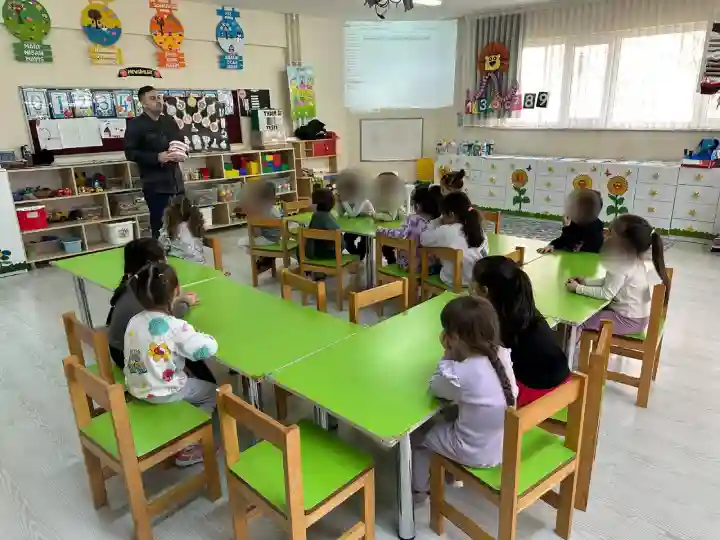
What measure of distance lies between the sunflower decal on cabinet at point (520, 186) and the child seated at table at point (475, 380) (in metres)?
5.93

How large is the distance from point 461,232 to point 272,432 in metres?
2.14

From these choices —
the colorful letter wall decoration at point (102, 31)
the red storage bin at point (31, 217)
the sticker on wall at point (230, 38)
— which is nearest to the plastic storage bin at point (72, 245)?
the red storage bin at point (31, 217)

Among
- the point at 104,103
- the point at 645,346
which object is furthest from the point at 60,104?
the point at 645,346

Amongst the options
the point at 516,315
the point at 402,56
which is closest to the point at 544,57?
the point at 402,56

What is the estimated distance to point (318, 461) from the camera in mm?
1646

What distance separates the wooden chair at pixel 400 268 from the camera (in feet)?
11.1

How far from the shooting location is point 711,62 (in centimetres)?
582

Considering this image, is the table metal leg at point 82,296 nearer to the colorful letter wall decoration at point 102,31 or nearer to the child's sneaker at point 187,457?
the child's sneaker at point 187,457

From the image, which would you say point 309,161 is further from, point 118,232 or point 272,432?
point 272,432

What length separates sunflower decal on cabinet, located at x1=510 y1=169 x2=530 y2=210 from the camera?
7.12m

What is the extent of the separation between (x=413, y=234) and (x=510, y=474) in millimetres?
2249

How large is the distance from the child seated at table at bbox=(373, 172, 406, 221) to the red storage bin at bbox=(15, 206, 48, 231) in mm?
3446

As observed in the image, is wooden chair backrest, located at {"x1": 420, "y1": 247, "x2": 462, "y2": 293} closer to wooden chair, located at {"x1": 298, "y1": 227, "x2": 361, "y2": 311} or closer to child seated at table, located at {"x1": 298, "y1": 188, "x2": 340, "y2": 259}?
wooden chair, located at {"x1": 298, "y1": 227, "x2": 361, "y2": 311}

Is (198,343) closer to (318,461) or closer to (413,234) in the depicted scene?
(318,461)
